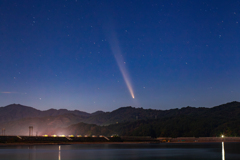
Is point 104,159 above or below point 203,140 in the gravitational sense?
above

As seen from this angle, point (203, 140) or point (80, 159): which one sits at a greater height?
point (80, 159)

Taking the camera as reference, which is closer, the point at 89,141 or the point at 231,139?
the point at 89,141

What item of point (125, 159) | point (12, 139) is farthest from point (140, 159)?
point (12, 139)

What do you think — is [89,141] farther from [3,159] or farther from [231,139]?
[3,159]

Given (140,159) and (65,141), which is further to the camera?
(65,141)

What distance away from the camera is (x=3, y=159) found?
156 ft

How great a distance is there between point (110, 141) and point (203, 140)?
69.2 m

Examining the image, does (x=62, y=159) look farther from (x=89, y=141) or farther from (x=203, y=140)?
(x=203, y=140)

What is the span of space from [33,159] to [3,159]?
5.20 metres

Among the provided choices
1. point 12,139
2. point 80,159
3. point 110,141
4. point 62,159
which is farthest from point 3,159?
point 110,141

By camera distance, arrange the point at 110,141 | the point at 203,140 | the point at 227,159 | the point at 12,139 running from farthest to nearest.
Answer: the point at 203,140, the point at 110,141, the point at 12,139, the point at 227,159

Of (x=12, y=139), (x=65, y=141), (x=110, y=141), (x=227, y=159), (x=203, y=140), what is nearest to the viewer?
(x=227, y=159)

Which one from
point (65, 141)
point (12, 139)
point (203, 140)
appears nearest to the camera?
point (12, 139)

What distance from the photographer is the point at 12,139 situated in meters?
147
